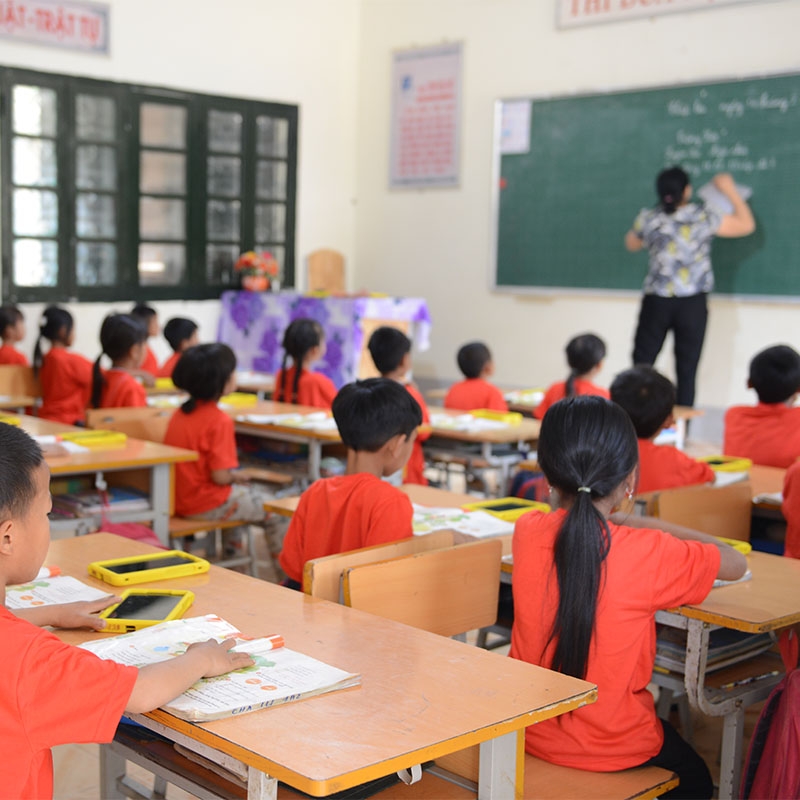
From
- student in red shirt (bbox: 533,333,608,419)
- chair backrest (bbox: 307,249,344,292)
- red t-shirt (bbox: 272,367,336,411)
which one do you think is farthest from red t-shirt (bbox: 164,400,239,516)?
chair backrest (bbox: 307,249,344,292)

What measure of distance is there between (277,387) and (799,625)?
11.0 feet

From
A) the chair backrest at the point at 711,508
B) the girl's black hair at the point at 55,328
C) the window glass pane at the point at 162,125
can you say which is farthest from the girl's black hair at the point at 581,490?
the window glass pane at the point at 162,125

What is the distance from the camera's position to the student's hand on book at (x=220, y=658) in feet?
4.97

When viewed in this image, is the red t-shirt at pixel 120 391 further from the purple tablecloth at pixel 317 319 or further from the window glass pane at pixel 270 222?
the window glass pane at pixel 270 222

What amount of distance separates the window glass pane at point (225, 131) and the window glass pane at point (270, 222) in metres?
0.51

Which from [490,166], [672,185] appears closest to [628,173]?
[672,185]

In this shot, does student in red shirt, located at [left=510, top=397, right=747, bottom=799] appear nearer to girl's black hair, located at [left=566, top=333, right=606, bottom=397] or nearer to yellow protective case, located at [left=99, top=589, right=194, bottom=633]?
yellow protective case, located at [left=99, top=589, right=194, bottom=633]

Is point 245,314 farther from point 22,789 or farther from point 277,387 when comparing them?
point 22,789

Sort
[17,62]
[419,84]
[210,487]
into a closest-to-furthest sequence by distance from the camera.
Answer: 1. [210,487]
2. [17,62]
3. [419,84]

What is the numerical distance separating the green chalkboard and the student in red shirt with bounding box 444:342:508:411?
226 cm

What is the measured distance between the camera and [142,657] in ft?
5.16

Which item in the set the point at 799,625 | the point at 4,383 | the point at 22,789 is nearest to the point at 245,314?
the point at 4,383

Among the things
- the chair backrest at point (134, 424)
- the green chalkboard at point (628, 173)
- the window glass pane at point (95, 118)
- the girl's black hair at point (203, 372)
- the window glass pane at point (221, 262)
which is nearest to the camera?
the girl's black hair at point (203, 372)

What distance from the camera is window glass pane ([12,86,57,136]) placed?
24.1 feet
